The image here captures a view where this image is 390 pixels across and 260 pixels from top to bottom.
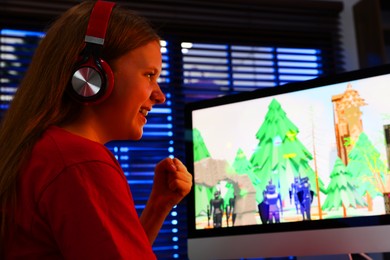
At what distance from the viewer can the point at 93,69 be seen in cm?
83

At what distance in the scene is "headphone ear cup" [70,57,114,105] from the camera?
→ 823 mm

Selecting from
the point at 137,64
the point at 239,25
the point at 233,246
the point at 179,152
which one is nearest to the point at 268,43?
the point at 239,25

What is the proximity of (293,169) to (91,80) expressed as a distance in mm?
789

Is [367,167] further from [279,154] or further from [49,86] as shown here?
[49,86]

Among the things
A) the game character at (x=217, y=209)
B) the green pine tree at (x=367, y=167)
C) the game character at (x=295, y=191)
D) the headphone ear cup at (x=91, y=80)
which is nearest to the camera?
the headphone ear cup at (x=91, y=80)

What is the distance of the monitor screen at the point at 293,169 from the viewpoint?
135 centimetres

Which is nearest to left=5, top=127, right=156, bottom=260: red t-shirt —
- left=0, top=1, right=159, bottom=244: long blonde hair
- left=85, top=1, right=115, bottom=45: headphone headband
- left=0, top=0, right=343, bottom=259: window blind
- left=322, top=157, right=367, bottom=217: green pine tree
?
left=0, top=1, right=159, bottom=244: long blonde hair

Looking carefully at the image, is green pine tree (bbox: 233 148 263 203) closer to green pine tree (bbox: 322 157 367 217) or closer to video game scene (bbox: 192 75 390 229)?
video game scene (bbox: 192 75 390 229)

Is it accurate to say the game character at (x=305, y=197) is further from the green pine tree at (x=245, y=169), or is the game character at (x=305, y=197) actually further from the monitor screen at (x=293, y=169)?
the green pine tree at (x=245, y=169)

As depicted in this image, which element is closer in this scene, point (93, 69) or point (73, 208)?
point (73, 208)

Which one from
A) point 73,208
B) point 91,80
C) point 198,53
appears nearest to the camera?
point 73,208

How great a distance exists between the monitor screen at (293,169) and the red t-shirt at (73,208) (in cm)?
78

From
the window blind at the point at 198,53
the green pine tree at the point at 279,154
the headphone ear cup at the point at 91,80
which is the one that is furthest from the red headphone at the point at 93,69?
the window blind at the point at 198,53

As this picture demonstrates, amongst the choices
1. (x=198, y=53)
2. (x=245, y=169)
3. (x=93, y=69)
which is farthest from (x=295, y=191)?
(x=198, y=53)
